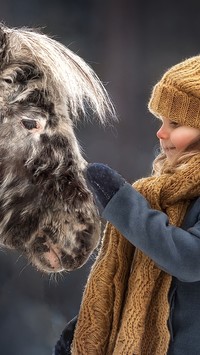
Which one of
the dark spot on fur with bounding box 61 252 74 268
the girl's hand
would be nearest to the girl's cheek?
the girl's hand

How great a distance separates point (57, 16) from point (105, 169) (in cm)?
83

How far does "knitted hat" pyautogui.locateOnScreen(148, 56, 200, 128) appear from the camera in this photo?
734mm

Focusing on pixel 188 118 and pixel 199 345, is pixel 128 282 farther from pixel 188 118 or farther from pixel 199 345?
pixel 188 118

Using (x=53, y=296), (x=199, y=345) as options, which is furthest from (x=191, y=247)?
(x=53, y=296)

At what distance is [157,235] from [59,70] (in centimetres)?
31

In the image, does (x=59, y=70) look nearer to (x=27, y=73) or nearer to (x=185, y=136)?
(x=27, y=73)

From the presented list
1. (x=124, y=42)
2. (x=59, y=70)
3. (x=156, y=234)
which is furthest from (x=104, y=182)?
(x=124, y=42)

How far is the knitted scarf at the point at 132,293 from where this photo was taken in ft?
2.31

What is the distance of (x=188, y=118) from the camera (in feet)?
2.42

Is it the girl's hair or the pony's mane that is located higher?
the pony's mane

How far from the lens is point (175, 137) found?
2.44 feet

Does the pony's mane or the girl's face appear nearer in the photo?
the girl's face

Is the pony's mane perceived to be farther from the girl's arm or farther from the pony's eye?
the girl's arm

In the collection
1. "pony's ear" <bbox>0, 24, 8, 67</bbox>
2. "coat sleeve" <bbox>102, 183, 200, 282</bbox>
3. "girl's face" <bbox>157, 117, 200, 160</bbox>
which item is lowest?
"coat sleeve" <bbox>102, 183, 200, 282</bbox>
